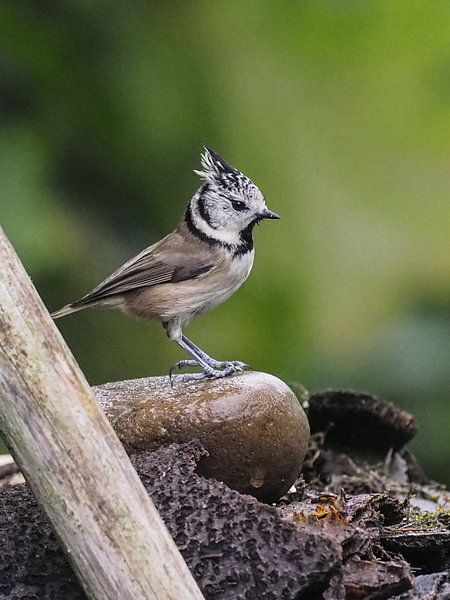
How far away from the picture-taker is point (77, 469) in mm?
1767

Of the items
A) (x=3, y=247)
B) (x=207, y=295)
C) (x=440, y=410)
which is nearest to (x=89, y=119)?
(x=207, y=295)

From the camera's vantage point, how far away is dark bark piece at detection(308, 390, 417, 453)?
3135 millimetres

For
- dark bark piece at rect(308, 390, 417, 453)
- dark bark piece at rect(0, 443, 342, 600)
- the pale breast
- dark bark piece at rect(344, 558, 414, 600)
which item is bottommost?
dark bark piece at rect(308, 390, 417, 453)

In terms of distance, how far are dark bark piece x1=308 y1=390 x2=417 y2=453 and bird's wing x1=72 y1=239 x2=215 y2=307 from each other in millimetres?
612

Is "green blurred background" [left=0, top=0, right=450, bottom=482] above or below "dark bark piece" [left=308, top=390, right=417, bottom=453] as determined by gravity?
above

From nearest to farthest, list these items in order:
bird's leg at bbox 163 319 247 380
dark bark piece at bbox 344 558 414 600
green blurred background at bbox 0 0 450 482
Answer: dark bark piece at bbox 344 558 414 600, bird's leg at bbox 163 319 247 380, green blurred background at bbox 0 0 450 482

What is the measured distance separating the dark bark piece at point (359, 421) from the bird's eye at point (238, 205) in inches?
26.9

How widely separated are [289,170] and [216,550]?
256 cm

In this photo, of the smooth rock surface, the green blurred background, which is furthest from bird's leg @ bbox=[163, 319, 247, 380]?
the green blurred background

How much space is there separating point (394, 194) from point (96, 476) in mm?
2780

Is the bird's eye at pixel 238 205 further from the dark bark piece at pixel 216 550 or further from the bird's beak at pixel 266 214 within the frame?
the dark bark piece at pixel 216 550

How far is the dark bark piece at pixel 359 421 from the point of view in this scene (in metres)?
3.13

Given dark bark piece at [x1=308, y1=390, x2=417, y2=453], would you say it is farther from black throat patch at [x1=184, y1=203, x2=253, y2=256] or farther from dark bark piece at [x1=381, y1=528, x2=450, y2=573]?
dark bark piece at [x1=381, y1=528, x2=450, y2=573]

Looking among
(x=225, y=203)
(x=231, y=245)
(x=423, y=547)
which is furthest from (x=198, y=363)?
(x=423, y=547)
